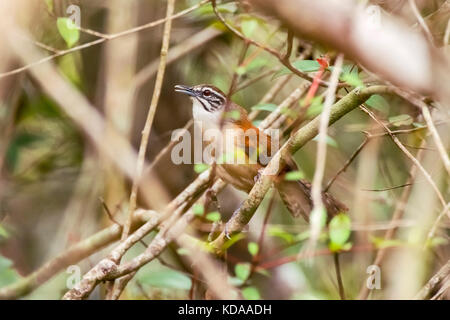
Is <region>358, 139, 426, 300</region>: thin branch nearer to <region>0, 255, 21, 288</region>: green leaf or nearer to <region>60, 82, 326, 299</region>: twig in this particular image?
<region>60, 82, 326, 299</region>: twig

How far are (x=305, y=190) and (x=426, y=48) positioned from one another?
7.37 ft

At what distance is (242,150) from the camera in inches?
146

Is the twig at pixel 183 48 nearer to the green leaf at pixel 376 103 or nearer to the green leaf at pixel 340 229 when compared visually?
the green leaf at pixel 376 103

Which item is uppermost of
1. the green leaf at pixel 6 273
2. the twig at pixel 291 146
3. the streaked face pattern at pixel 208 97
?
the streaked face pattern at pixel 208 97

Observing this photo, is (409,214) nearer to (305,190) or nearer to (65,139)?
(305,190)

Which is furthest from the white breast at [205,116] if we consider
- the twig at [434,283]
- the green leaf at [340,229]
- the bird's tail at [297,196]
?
the twig at [434,283]

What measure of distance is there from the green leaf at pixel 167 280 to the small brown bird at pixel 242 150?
65 centimetres

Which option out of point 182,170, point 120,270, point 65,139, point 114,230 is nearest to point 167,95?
point 182,170

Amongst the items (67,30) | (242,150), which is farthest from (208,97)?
(67,30)

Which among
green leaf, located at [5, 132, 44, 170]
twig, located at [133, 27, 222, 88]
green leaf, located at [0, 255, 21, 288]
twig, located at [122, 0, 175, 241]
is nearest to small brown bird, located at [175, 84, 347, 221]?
twig, located at [122, 0, 175, 241]

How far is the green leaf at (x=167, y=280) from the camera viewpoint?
346 cm

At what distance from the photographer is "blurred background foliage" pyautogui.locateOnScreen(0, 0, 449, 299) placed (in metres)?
4.61

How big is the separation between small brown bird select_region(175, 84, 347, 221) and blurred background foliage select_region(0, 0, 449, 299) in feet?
1.60

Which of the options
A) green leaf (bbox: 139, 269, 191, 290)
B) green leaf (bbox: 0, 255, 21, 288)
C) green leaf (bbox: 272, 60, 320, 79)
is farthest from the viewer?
green leaf (bbox: 0, 255, 21, 288)
